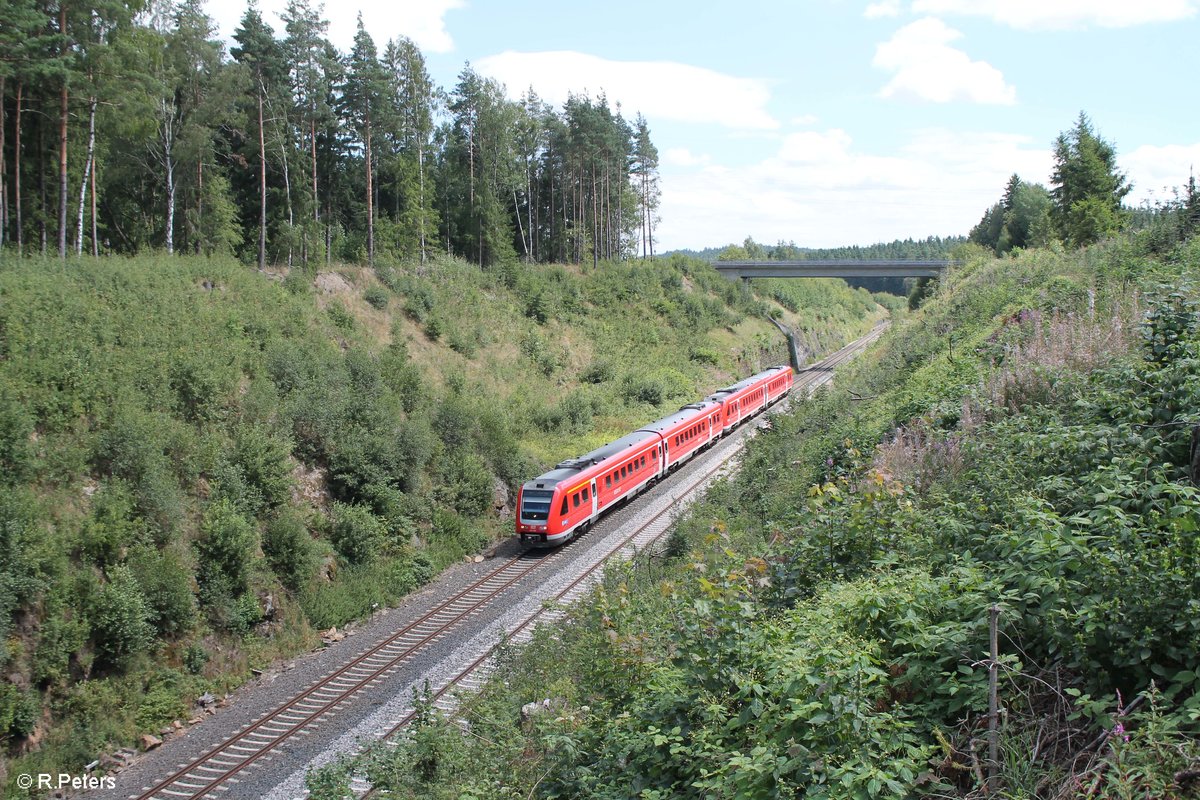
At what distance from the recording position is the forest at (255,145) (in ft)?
76.3

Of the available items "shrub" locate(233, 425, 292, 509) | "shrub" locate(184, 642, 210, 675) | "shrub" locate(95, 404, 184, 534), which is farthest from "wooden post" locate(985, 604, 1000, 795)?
"shrub" locate(233, 425, 292, 509)

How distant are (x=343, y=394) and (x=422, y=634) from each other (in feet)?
27.8

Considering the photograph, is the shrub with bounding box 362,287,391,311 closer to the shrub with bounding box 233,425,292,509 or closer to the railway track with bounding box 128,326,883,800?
the shrub with bounding box 233,425,292,509

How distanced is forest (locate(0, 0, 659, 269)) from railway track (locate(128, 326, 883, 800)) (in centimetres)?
1638

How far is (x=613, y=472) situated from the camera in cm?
2352

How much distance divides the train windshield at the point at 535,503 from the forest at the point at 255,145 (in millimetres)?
15838

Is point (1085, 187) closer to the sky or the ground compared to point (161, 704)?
closer to the sky

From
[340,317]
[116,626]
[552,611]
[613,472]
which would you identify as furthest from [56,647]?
[340,317]

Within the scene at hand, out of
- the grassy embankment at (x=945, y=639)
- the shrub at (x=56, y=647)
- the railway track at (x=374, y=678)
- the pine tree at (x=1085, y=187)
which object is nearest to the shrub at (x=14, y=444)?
the shrub at (x=56, y=647)

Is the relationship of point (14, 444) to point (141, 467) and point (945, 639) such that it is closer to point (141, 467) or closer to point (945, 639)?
point (141, 467)

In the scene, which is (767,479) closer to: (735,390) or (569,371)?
(735,390)

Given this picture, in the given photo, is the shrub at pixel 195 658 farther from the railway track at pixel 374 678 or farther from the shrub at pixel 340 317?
the shrub at pixel 340 317

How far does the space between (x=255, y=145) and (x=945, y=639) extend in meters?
36.8

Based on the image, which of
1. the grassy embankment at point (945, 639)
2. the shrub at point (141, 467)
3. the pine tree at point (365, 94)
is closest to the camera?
the grassy embankment at point (945, 639)
